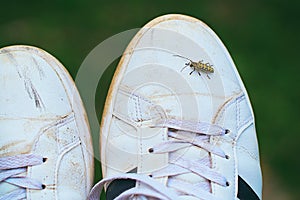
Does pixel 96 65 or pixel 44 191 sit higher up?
pixel 96 65

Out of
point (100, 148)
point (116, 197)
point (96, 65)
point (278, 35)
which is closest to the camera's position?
point (116, 197)

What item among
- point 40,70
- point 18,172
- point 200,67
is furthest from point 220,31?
point 18,172

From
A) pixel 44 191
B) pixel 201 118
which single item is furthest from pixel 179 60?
pixel 44 191

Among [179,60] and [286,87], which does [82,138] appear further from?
[286,87]

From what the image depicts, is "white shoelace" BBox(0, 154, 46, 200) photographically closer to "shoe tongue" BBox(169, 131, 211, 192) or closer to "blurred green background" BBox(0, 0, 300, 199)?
"shoe tongue" BBox(169, 131, 211, 192)

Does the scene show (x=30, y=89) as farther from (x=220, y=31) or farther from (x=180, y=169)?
(x=220, y=31)

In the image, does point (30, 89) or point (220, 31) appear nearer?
point (30, 89)
